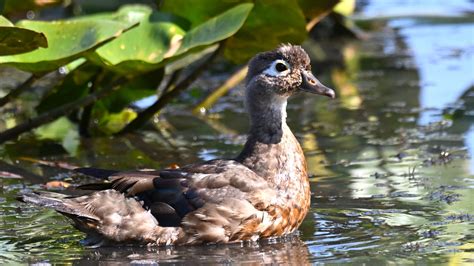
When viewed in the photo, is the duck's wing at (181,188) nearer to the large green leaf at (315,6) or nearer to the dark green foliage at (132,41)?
the dark green foliage at (132,41)

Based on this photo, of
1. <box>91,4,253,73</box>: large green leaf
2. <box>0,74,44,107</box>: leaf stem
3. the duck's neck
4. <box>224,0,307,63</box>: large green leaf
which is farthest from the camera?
<box>224,0,307,63</box>: large green leaf

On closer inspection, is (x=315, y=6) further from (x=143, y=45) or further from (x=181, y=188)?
(x=181, y=188)

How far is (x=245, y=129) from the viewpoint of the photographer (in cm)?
1047

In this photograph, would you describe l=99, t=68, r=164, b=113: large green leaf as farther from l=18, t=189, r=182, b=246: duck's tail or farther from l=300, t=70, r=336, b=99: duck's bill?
l=18, t=189, r=182, b=246: duck's tail

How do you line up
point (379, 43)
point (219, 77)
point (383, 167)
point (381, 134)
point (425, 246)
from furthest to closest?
point (379, 43) → point (219, 77) → point (381, 134) → point (383, 167) → point (425, 246)

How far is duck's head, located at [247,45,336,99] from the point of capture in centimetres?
755

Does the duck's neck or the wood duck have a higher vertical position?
the duck's neck

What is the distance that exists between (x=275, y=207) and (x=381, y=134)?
3.06 meters

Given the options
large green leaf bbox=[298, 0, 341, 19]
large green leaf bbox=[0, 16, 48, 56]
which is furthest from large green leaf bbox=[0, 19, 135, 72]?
large green leaf bbox=[298, 0, 341, 19]

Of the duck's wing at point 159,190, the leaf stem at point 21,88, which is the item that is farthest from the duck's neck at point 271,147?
the leaf stem at point 21,88

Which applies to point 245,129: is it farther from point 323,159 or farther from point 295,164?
point 295,164

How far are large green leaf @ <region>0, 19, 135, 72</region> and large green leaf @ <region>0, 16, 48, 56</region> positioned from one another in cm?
35

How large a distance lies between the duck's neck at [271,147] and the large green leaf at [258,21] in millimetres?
1484

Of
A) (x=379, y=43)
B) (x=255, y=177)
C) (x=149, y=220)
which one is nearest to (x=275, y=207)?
(x=255, y=177)
